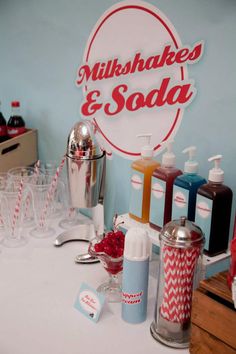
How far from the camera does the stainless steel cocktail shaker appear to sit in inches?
57.7

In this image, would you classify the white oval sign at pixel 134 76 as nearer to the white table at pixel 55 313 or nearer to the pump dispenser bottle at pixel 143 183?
the pump dispenser bottle at pixel 143 183

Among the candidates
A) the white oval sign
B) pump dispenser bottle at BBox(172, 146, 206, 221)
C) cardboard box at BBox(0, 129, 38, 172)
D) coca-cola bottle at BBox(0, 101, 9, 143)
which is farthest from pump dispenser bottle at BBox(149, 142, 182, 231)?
coca-cola bottle at BBox(0, 101, 9, 143)

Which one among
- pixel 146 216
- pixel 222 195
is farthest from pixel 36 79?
pixel 222 195

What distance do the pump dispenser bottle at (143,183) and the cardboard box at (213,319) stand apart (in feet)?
1.23

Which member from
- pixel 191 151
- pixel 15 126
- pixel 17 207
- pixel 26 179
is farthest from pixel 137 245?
pixel 15 126

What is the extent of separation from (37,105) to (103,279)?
2.95ft

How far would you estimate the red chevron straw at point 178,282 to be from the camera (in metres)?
1.05

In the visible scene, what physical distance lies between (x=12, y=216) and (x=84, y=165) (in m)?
0.28

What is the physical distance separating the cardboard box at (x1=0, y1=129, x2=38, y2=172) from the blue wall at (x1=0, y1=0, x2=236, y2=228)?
43 mm

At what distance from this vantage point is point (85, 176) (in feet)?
4.91

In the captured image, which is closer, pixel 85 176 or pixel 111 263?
pixel 111 263

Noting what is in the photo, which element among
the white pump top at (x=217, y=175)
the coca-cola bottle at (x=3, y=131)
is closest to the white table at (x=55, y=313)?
the white pump top at (x=217, y=175)

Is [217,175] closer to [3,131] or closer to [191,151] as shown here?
[191,151]

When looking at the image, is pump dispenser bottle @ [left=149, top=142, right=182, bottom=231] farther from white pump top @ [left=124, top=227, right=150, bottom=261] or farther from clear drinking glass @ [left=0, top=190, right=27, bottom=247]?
clear drinking glass @ [left=0, top=190, right=27, bottom=247]
